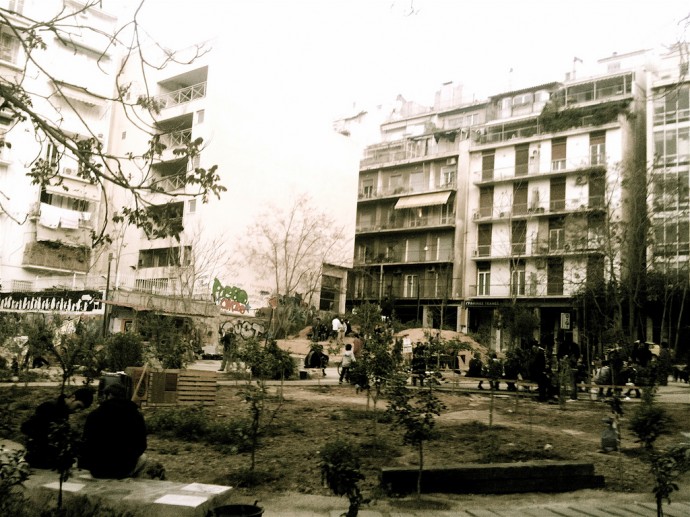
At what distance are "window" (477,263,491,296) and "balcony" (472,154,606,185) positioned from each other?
19.5ft

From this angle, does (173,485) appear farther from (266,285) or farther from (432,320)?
(432,320)

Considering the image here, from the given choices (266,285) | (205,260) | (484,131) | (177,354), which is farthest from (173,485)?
(484,131)

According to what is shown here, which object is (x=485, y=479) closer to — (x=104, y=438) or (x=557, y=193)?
(x=104, y=438)

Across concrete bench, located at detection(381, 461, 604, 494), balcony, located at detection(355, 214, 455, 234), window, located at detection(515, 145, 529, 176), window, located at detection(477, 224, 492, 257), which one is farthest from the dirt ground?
balcony, located at detection(355, 214, 455, 234)

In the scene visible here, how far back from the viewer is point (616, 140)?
36.9 m

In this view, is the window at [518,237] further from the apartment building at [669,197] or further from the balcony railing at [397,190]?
the apartment building at [669,197]

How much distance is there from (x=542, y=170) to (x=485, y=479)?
36.8 meters

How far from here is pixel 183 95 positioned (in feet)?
126

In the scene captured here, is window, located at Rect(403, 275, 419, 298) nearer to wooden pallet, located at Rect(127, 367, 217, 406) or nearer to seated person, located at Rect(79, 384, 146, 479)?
wooden pallet, located at Rect(127, 367, 217, 406)

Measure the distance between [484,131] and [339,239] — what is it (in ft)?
44.0

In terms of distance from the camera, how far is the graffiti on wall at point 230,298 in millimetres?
34156

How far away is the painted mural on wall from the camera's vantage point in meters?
29.7

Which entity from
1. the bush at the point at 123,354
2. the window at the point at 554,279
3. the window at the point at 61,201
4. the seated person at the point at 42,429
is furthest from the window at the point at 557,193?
the seated person at the point at 42,429

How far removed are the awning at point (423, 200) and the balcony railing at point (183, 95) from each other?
696 inches
